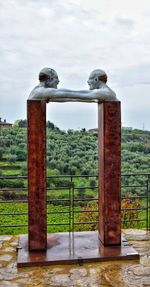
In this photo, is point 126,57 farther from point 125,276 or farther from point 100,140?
point 125,276

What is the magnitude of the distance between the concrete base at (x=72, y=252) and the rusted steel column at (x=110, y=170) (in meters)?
0.18

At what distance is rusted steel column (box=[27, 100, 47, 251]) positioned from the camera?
14.1 ft

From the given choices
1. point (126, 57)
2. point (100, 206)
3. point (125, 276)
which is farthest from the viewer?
point (126, 57)

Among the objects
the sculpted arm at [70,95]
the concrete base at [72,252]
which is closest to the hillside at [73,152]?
the concrete base at [72,252]

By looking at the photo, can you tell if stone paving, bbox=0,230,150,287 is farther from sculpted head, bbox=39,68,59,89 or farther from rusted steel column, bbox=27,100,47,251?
sculpted head, bbox=39,68,59,89

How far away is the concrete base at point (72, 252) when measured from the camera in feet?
13.4

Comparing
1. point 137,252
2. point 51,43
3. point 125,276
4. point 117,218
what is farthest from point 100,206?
point 51,43

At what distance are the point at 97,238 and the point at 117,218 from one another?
47 centimetres

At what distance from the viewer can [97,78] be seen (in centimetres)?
452

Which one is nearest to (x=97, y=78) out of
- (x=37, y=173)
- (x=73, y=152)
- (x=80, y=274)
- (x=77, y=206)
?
(x=37, y=173)

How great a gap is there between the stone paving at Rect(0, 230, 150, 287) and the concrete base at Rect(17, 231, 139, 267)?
68 mm

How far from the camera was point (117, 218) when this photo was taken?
179 inches

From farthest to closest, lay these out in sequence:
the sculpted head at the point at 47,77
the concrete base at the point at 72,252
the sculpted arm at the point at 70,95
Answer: the sculpted head at the point at 47,77 → the sculpted arm at the point at 70,95 → the concrete base at the point at 72,252

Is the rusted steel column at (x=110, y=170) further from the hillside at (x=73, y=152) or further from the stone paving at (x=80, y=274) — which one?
the hillside at (x=73, y=152)
